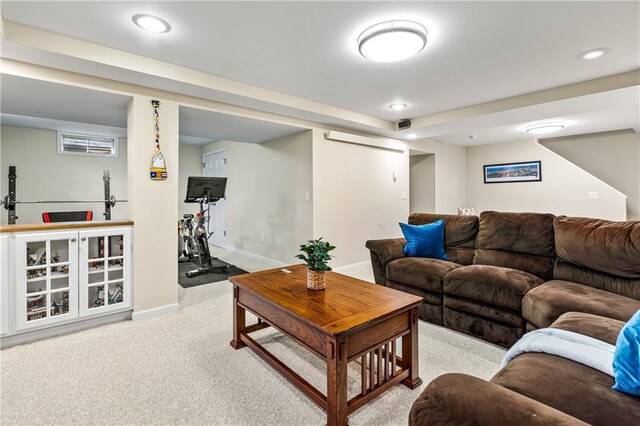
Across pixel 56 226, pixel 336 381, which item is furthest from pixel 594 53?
pixel 56 226

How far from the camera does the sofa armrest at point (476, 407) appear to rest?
776 millimetres

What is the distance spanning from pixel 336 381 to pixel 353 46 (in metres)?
2.38

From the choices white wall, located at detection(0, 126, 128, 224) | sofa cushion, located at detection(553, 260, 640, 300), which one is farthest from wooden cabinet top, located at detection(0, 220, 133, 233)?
sofa cushion, located at detection(553, 260, 640, 300)

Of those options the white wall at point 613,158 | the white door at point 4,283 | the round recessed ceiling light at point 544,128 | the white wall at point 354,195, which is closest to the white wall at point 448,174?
the white wall at point 354,195

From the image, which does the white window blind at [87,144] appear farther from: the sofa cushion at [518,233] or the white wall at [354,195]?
the sofa cushion at [518,233]

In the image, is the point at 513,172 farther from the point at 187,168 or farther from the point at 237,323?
the point at 187,168

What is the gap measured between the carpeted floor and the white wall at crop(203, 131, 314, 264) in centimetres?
223

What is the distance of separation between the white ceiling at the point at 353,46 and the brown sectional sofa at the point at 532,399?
6.80 feet

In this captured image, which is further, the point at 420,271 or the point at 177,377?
the point at 420,271

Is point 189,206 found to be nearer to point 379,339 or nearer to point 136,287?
point 136,287

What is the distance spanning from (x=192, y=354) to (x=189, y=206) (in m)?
5.79

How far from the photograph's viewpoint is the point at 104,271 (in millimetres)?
2758

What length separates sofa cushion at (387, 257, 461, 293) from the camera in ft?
8.85

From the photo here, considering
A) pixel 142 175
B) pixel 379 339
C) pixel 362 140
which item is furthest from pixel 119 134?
pixel 379 339
